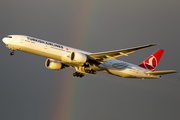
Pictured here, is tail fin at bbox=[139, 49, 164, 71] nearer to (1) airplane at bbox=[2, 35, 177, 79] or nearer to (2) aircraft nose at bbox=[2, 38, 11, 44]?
(1) airplane at bbox=[2, 35, 177, 79]

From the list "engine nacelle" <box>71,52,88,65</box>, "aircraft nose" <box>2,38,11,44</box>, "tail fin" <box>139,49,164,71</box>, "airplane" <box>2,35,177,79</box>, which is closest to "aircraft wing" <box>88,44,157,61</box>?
"airplane" <box>2,35,177,79</box>

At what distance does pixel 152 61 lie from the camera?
56.2 metres

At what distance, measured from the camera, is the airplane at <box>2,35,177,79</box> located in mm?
43500

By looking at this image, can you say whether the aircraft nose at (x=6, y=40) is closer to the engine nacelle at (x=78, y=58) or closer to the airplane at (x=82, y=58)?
the airplane at (x=82, y=58)

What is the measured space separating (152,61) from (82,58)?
59.8 ft

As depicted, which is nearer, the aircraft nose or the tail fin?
the aircraft nose

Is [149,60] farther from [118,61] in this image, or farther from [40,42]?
[40,42]

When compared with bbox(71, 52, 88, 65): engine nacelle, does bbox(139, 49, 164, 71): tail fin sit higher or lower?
higher

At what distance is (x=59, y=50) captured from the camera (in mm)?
45031

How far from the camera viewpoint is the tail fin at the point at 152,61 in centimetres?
5541

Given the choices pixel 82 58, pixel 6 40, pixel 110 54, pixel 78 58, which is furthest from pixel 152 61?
pixel 6 40

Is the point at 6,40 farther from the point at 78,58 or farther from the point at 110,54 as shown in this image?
the point at 110,54

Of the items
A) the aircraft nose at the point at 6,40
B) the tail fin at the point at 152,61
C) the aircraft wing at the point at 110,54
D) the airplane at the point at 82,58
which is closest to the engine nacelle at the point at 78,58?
the airplane at the point at 82,58

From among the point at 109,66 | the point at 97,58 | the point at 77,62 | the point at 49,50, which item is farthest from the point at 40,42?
the point at 109,66
